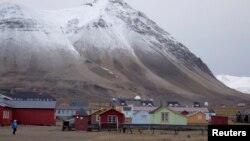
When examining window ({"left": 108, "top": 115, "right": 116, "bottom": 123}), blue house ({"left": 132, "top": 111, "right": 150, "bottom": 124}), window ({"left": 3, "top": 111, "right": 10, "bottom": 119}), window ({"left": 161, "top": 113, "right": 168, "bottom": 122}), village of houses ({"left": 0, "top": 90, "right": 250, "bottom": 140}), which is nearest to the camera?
village of houses ({"left": 0, "top": 90, "right": 250, "bottom": 140})

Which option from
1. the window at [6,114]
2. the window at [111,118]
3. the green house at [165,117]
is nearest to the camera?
the window at [111,118]

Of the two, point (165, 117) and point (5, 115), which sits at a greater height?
point (5, 115)

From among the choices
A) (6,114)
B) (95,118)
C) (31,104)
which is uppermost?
(31,104)

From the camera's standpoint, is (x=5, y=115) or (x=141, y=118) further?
(x=141, y=118)

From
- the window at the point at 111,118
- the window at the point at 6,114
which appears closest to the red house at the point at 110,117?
the window at the point at 111,118

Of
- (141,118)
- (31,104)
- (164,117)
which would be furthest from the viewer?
(141,118)

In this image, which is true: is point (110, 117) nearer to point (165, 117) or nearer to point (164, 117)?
point (164, 117)

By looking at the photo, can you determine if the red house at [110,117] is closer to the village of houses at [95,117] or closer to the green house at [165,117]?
the village of houses at [95,117]

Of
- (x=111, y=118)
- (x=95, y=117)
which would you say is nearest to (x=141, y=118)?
(x=95, y=117)

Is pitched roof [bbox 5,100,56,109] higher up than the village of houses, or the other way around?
pitched roof [bbox 5,100,56,109]

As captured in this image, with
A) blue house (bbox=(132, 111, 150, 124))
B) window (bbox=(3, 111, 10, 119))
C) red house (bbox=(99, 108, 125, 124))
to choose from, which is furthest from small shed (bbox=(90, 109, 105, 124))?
blue house (bbox=(132, 111, 150, 124))

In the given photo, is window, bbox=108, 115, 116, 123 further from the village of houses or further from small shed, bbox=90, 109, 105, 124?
small shed, bbox=90, 109, 105, 124

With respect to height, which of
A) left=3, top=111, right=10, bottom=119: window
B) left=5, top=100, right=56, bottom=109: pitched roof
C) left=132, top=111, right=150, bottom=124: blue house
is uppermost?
left=5, top=100, right=56, bottom=109: pitched roof

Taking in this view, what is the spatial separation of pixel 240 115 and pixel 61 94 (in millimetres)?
87723
